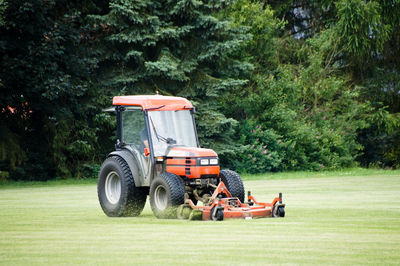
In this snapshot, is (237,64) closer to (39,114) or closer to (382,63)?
(39,114)

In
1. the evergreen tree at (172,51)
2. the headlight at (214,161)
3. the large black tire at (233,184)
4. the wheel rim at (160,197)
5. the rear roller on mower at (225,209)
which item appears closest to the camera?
the rear roller on mower at (225,209)

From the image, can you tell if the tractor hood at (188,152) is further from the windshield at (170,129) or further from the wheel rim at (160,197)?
the wheel rim at (160,197)

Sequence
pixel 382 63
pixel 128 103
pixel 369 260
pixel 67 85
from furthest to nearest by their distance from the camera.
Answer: pixel 382 63, pixel 67 85, pixel 128 103, pixel 369 260

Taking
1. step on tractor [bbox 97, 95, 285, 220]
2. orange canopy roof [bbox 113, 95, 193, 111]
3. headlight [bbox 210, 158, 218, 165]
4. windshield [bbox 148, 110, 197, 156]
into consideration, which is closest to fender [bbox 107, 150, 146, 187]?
step on tractor [bbox 97, 95, 285, 220]

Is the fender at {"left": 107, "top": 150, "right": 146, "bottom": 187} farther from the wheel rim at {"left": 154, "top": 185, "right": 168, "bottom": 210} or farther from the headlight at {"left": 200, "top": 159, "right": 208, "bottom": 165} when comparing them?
the headlight at {"left": 200, "top": 159, "right": 208, "bottom": 165}

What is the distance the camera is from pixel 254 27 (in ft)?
119

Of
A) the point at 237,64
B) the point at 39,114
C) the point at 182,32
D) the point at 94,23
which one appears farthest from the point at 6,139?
the point at 237,64

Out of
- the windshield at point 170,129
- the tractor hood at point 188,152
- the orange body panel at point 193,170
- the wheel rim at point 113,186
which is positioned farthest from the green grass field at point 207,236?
the windshield at point 170,129

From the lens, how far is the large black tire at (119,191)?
48.4 ft

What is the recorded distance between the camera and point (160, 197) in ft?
46.7

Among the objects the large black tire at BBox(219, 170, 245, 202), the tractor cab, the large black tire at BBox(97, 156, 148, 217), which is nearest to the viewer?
the tractor cab

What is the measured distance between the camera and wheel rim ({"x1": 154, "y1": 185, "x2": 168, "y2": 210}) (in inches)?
556

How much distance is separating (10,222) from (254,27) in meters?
24.2

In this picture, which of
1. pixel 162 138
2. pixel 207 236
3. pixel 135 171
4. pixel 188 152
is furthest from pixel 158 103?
pixel 207 236
